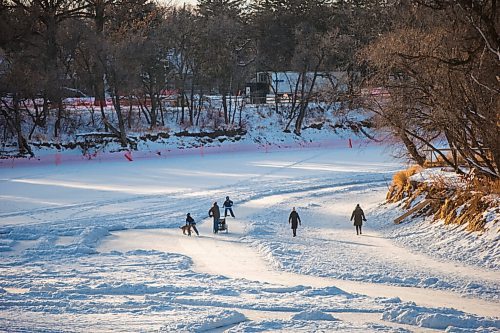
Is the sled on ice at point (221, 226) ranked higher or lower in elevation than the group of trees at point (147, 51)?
lower

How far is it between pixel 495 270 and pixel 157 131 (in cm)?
4072

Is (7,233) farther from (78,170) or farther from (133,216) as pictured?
(78,170)

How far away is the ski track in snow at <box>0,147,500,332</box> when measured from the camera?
12.3 metres

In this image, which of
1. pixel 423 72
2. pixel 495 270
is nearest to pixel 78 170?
pixel 423 72

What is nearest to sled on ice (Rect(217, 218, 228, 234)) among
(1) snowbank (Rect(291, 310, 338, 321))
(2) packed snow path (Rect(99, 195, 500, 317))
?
(2) packed snow path (Rect(99, 195, 500, 317))

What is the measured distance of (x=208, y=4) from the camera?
8294cm

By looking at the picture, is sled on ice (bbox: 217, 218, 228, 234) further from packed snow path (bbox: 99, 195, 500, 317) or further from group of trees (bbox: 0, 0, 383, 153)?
group of trees (bbox: 0, 0, 383, 153)

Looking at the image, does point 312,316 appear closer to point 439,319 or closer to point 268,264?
point 439,319

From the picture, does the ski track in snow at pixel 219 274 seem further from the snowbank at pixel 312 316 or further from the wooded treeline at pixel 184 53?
the wooded treeline at pixel 184 53

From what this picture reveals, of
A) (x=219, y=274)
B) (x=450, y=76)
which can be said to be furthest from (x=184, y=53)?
(x=219, y=274)

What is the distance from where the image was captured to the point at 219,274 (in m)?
17.8

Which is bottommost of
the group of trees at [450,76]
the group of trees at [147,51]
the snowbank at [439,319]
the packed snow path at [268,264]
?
the packed snow path at [268,264]

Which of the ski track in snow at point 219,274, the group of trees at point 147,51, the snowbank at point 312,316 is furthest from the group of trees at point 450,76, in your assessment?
the group of trees at point 147,51

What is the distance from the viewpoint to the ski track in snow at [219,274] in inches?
484
